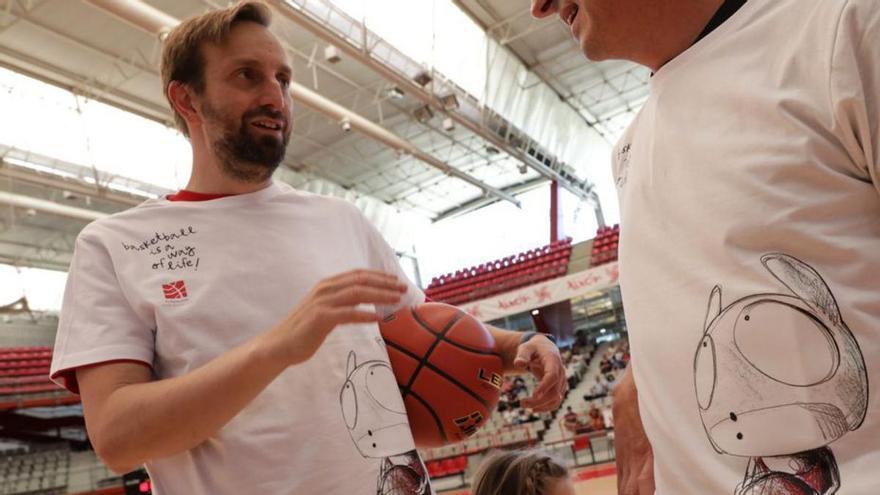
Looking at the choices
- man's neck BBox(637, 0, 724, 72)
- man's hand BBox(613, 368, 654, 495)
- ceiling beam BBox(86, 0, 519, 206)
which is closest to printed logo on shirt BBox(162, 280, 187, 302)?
man's hand BBox(613, 368, 654, 495)

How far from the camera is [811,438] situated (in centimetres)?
76

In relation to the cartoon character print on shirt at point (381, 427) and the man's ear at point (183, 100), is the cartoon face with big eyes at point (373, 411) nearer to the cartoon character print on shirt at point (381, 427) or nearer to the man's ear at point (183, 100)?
the cartoon character print on shirt at point (381, 427)

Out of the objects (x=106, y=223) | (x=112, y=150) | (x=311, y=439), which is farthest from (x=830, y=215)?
(x=112, y=150)

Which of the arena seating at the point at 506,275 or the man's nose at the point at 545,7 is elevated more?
the arena seating at the point at 506,275

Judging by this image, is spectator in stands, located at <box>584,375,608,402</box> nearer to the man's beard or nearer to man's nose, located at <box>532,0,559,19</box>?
A: the man's beard

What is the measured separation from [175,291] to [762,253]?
1030mm

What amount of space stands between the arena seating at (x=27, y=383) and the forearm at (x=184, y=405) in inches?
592

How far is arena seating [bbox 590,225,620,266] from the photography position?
14568mm

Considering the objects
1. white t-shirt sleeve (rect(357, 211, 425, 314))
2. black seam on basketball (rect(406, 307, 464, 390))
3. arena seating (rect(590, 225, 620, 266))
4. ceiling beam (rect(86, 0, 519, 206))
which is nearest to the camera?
black seam on basketball (rect(406, 307, 464, 390))

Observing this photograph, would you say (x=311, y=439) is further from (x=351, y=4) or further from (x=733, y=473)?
(x=351, y=4)

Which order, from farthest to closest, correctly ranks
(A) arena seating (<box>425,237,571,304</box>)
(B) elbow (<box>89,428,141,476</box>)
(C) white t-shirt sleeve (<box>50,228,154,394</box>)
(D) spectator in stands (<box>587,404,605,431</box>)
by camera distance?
(A) arena seating (<box>425,237,571,304</box>) < (D) spectator in stands (<box>587,404,605,431</box>) < (C) white t-shirt sleeve (<box>50,228,154,394</box>) < (B) elbow (<box>89,428,141,476</box>)

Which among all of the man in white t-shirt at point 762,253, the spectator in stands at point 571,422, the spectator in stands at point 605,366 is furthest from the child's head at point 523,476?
the spectator in stands at point 605,366

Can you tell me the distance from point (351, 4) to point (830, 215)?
1069cm

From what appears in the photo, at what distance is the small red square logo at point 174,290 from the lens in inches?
51.0
